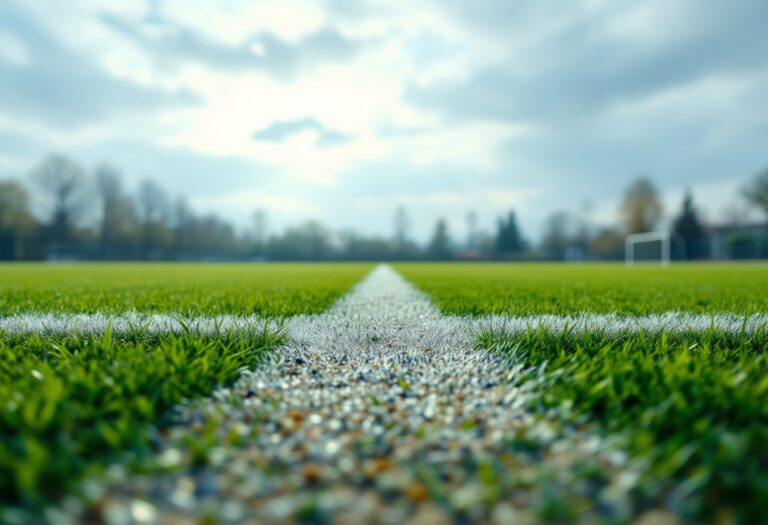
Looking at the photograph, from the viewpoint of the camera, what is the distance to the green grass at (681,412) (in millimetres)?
902

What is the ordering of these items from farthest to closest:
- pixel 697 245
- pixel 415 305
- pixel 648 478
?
1. pixel 697 245
2. pixel 415 305
3. pixel 648 478

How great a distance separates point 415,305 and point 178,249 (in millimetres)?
56091

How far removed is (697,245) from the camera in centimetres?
4631

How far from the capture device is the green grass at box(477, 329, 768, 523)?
902 millimetres

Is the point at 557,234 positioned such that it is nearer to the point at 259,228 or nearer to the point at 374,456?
the point at 259,228

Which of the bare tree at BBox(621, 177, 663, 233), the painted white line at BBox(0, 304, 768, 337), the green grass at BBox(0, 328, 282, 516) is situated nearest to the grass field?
the green grass at BBox(0, 328, 282, 516)

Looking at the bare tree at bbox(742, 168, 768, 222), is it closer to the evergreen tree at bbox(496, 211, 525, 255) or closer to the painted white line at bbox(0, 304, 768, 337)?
the evergreen tree at bbox(496, 211, 525, 255)


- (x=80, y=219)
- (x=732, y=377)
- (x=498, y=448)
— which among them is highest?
(x=80, y=219)

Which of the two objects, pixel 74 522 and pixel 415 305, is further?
pixel 415 305

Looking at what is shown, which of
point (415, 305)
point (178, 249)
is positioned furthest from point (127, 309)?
point (178, 249)

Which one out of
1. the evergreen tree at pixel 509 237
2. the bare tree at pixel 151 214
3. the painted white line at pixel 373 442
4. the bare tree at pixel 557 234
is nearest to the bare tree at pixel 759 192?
the bare tree at pixel 557 234

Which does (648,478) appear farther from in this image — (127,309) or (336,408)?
(127,309)

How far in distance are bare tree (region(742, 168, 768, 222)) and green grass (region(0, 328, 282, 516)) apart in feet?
178

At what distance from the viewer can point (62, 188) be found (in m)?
40.4
